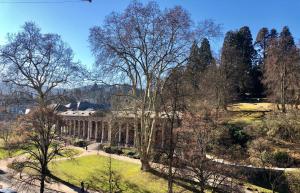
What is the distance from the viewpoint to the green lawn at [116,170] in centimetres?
3099

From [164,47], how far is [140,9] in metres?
4.24

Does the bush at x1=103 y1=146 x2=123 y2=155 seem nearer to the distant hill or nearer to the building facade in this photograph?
the building facade

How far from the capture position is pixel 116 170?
37.0 m

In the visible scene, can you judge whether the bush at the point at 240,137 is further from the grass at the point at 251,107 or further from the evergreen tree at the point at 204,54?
the grass at the point at 251,107

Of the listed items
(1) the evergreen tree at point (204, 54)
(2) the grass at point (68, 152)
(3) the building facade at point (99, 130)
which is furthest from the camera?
(3) the building facade at point (99, 130)

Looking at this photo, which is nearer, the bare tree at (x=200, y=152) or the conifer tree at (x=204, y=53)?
the bare tree at (x=200, y=152)

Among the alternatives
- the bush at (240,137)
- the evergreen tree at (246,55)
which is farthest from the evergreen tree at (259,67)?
the bush at (240,137)

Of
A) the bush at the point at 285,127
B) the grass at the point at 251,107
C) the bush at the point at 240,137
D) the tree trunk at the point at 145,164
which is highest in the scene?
the grass at the point at 251,107

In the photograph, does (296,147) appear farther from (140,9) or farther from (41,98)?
(41,98)

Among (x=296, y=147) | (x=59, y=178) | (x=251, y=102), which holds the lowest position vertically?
(x=59, y=178)

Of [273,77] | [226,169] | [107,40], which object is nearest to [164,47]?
[107,40]

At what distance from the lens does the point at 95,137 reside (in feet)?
215

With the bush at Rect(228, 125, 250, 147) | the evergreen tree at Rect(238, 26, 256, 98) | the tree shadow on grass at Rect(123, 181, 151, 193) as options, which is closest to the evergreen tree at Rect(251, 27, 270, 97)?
the evergreen tree at Rect(238, 26, 256, 98)

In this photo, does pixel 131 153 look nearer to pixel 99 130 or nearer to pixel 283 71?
pixel 99 130
